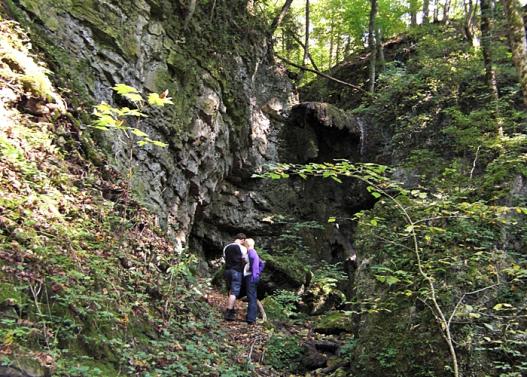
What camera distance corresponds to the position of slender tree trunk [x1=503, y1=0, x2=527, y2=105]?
4.28 m

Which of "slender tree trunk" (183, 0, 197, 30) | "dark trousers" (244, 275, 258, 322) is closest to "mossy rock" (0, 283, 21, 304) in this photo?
"dark trousers" (244, 275, 258, 322)

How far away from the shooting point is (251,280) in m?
7.63

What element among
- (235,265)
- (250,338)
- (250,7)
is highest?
(250,7)

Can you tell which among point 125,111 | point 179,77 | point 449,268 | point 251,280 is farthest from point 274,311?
point 125,111

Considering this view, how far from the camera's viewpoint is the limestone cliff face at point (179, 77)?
22.0 feet

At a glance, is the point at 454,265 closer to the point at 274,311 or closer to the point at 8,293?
the point at 8,293

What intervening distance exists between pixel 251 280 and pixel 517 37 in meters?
5.56

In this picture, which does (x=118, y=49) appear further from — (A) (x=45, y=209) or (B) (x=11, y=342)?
(B) (x=11, y=342)

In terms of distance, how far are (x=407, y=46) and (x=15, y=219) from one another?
18043mm

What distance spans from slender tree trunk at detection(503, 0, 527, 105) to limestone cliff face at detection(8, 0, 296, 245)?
564 centimetres

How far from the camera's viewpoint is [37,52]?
5578 millimetres

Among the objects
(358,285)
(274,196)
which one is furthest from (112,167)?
(274,196)

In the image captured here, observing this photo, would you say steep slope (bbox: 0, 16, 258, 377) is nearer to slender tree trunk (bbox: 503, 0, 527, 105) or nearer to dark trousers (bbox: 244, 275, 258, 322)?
dark trousers (bbox: 244, 275, 258, 322)

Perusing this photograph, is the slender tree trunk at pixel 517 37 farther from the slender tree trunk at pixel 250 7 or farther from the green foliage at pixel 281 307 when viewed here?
the slender tree trunk at pixel 250 7
